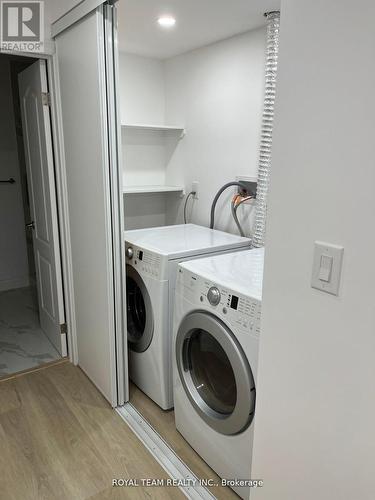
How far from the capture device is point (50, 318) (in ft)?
9.21

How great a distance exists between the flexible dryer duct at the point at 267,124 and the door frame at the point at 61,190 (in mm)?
1205

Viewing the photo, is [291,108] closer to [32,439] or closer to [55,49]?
[55,49]

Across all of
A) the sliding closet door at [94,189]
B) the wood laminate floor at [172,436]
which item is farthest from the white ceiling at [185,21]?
the wood laminate floor at [172,436]

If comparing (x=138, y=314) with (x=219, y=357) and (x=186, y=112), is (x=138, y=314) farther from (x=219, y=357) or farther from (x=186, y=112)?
(x=186, y=112)

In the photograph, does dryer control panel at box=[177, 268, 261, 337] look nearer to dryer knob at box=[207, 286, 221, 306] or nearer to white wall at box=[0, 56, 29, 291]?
dryer knob at box=[207, 286, 221, 306]

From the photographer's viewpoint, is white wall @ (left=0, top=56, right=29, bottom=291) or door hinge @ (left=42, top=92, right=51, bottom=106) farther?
white wall @ (left=0, top=56, right=29, bottom=291)

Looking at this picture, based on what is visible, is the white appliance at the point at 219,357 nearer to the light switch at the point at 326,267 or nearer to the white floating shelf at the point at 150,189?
the light switch at the point at 326,267

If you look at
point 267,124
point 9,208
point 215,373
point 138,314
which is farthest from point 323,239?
point 9,208

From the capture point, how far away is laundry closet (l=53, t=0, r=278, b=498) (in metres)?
1.65

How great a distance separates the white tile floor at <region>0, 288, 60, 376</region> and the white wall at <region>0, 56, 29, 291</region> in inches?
10.1

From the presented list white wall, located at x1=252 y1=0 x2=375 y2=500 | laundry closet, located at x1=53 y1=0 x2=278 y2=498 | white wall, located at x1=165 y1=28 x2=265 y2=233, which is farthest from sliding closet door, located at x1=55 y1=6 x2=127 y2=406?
white wall, located at x1=252 y1=0 x2=375 y2=500

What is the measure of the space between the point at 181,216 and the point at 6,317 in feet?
6.02

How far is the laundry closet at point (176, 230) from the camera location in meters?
1.65

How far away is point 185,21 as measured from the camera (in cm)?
210
